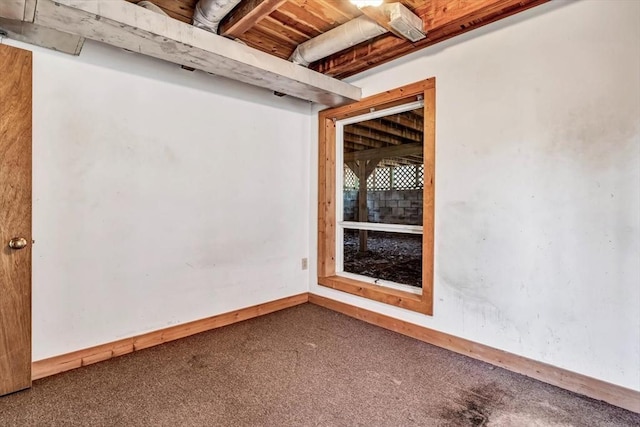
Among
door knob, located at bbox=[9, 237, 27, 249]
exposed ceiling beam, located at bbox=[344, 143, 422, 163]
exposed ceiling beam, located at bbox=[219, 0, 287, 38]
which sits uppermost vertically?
exposed ceiling beam, located at bbox=[219, 0, 287, 38]

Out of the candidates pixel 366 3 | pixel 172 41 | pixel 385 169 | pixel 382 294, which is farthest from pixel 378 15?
pixel 382 294

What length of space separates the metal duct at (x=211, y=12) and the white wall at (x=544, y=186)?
154 centimetres

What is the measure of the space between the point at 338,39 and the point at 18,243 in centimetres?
247

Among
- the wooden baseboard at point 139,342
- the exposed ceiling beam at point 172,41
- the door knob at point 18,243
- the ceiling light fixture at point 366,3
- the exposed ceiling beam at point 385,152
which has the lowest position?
the wooden baseboard at point 139,342

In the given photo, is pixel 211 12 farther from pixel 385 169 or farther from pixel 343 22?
pixel 385 169

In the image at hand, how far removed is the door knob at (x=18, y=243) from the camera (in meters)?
1.94

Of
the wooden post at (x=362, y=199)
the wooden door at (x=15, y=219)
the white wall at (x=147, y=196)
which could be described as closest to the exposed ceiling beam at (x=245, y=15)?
the white wall at (x=147, y=196)

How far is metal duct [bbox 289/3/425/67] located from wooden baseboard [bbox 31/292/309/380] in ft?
7.63

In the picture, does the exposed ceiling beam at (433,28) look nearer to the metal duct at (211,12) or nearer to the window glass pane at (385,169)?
the window glass pane at (385,169)

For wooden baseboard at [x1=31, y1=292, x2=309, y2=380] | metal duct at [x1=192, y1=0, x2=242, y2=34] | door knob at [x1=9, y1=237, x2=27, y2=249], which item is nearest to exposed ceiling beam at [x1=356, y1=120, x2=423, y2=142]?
metal duct at [x1=192, y1=0, x2=242, y2=34]

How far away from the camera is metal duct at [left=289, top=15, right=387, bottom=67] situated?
2305 mm

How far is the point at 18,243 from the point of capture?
6.42ft

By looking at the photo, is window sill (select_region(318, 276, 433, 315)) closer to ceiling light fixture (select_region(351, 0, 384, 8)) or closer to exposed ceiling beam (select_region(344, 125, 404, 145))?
exposed ceiling beam (select_region(344, 125, 404, 145))

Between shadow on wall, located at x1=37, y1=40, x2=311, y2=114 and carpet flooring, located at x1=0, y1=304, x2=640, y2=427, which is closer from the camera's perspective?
carpet flooring, located at x1=0, y1=304, x2=640, y2=427
